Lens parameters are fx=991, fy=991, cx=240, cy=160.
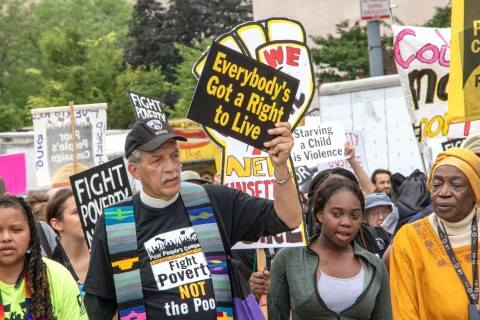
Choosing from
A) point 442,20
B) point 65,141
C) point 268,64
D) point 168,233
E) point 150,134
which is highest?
point 442,20

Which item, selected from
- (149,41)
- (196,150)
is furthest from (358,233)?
(149,41)

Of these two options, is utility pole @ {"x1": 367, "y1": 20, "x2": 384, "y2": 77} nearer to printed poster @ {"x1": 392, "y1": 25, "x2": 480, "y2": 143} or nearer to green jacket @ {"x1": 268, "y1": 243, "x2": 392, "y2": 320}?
printed poster @ {"x1": 392, "y1": 25, "x2": 480, "y2": 143}

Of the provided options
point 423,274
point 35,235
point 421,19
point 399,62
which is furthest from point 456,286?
point 421,19

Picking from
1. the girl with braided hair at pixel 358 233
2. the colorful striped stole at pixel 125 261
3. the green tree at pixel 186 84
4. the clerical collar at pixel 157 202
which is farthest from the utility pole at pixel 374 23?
the green tree at pixel 186 84

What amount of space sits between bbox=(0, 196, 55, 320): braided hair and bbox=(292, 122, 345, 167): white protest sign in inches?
264

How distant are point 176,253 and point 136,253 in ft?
0.59

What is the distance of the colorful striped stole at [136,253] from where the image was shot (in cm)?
445

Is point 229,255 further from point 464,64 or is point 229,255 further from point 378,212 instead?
point 378,212

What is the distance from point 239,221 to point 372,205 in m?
3.77

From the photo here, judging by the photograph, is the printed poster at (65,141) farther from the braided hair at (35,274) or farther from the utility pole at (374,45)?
the braided hair at (35,274)

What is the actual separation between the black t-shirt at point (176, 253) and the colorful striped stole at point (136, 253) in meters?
0.03

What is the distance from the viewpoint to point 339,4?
44.7 metres

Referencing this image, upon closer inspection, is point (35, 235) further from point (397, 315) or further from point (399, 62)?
point (399, 62)

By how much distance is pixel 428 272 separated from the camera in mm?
4789
